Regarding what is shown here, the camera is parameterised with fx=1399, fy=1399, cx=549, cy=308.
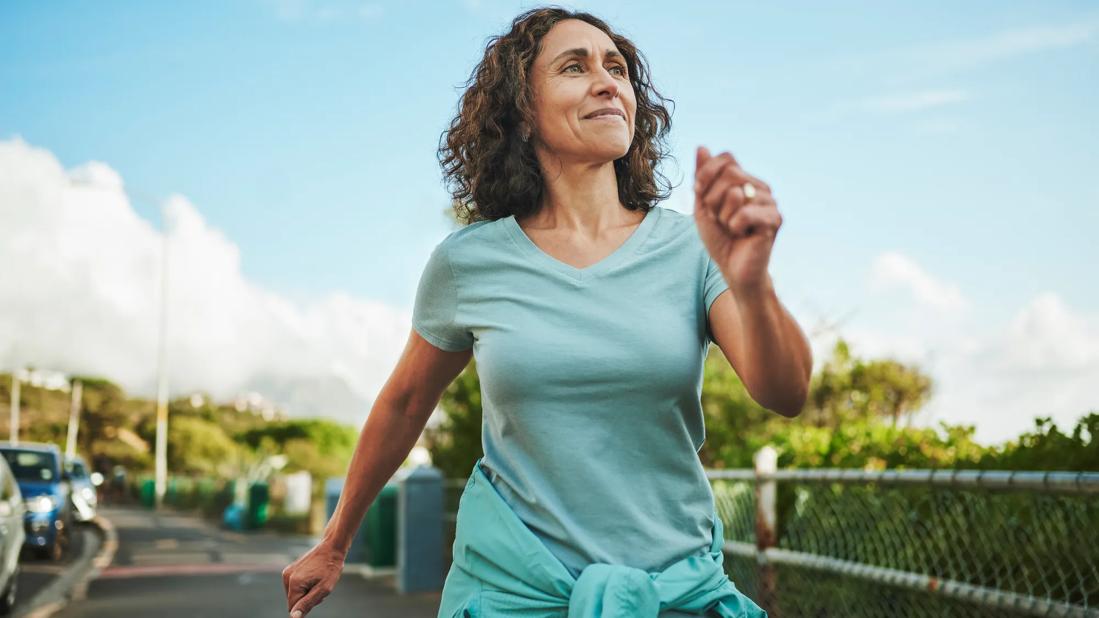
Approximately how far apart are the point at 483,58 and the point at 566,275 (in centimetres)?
65

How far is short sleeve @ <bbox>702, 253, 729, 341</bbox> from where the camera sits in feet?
7.29

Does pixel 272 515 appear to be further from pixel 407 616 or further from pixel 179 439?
pixel 179 439

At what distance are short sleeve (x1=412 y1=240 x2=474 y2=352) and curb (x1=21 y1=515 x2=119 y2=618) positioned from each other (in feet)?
36.7

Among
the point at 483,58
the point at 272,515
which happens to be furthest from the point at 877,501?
the point at 272,515

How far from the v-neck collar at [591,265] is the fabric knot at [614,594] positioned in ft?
1.58

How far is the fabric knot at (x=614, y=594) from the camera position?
2.03 m

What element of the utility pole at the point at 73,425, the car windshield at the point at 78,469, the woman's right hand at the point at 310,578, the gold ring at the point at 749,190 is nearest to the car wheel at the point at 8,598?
the woman's right hand at the point at 310,578

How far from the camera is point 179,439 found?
83.8 meters

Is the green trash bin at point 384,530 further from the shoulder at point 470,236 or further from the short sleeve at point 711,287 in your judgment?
the short sleeve at point 711,287

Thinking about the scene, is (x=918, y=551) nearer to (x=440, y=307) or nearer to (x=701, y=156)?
(x=440, y=307)

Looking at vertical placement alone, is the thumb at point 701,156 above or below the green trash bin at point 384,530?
above

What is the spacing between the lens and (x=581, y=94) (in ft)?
8.01

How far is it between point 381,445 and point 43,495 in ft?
60.5

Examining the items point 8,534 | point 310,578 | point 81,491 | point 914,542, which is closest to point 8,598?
point 8,534
